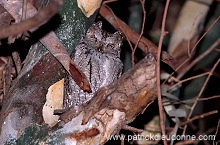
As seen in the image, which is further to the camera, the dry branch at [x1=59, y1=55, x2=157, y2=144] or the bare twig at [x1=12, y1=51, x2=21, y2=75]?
the bare twig at [x1=12, y1=51, x2=21, y2=75]

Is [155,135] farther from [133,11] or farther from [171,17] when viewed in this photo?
[171,17]

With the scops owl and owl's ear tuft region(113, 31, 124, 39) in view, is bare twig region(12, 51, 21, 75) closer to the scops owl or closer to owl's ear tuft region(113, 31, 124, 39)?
the scops owl

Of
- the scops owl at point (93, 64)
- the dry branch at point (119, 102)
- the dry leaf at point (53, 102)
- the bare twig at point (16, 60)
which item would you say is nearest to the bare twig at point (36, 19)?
the dry branch at point (119, 102)

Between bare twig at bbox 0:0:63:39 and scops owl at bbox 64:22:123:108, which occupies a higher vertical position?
bare twig at bbox 0:0:63:39

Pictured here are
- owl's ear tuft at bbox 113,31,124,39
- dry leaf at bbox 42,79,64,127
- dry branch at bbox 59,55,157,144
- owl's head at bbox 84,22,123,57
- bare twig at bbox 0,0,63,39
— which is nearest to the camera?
bare twig at bbox 0,0,63,39

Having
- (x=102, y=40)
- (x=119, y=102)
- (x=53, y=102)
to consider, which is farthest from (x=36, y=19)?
(x=102, y=40)

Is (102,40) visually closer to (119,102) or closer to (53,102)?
(53,102)

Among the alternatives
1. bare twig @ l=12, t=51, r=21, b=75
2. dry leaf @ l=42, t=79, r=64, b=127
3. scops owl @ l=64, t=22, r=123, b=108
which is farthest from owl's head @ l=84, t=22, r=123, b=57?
dry leaf @ l=42, t=79, r=64, b=127

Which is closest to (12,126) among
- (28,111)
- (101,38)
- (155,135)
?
(28,111)
